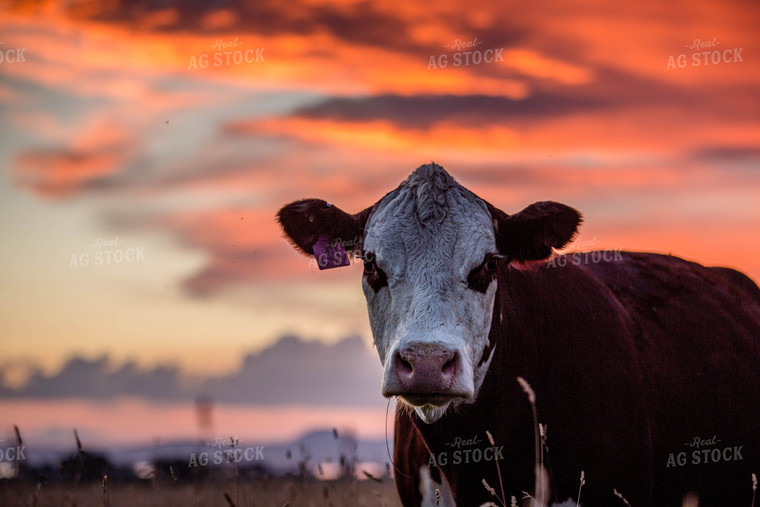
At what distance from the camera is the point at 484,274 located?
6.57 meters

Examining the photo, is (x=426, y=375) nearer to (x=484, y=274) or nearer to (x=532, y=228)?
(x=484, y=274)

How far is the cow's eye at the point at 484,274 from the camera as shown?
6.47 m

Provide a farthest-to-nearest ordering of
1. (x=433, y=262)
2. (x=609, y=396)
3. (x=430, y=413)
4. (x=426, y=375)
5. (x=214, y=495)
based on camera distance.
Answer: (x=214, y=495)
(x=609, y=396)
(x=433, y=262)
(x=430, y=413)
(x=426, y=375)

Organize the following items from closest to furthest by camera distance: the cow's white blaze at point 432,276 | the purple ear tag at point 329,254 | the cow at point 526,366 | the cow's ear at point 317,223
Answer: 1. the cow's white blaze at point 432,276
2. the cow at point 526,366
3. the cow's ear at point 317,223
4. the purple ear tag at point 329,254

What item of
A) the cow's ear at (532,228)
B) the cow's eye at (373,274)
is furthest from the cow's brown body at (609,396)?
the cow's eye at (373,274)

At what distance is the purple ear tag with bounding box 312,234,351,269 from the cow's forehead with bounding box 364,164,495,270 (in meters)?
0.47

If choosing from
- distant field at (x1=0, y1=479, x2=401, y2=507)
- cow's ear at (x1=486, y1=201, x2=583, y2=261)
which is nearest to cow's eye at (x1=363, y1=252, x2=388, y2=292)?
cow's ear at (x1=486, y1=201, x2=583, y2=261)

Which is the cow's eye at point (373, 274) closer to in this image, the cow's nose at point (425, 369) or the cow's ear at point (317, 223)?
the cow's ear at point (317, 223)

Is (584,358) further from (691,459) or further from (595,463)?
(691,459)

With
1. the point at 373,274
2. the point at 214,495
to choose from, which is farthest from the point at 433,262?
the point at 214,495

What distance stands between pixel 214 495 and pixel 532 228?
5.08 metres

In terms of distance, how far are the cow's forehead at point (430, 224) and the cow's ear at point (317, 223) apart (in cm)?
25

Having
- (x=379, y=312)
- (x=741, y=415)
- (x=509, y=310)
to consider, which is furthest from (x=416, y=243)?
(x=741, y=415)

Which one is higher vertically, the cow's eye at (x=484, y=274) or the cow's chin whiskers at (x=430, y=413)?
the cow's eye at (x=484, y=274)
